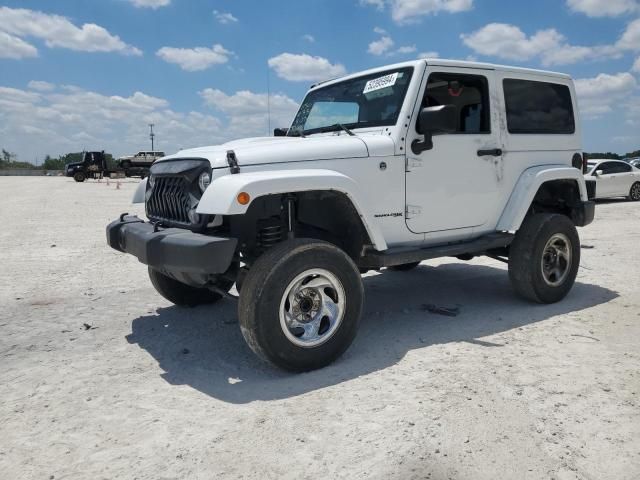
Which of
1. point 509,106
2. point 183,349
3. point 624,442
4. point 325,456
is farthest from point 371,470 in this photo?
point 509,106

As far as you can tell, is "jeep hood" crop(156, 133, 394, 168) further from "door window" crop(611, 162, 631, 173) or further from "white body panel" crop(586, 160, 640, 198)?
"door window" crop(611, 162, 631, 173)

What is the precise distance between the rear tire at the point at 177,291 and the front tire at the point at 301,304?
1802 millimetres

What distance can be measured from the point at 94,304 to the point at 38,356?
1412mm

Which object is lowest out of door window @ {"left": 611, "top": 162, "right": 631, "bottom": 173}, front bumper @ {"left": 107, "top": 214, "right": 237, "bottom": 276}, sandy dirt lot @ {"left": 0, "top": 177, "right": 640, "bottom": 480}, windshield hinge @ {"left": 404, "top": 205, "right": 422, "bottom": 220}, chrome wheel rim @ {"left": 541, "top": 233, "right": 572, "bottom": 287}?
sandy dirt lot @ {"left": 0, "top": 177, "right": 640, "bottom": 480}

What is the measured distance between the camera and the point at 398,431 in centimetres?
265

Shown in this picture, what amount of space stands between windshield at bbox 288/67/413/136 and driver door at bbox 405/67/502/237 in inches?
8.7

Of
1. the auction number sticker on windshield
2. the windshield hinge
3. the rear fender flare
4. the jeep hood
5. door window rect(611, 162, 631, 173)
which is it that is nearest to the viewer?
the jeep hood

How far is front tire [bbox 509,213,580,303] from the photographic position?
15.7 ft

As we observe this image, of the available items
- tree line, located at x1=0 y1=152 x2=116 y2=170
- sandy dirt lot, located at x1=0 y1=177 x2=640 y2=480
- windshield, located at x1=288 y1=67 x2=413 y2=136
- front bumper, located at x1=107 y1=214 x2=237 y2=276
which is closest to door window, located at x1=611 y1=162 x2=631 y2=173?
sandy dirt lot, located at x1=0 y1=177 x2=640 y2=480

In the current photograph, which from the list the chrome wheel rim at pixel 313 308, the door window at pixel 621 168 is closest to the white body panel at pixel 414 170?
the chrome wheel rim at pixel 313 308

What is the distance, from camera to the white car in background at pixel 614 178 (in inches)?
594

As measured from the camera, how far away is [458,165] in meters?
4.33

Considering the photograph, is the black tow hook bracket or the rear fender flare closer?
the black tow hook bracket

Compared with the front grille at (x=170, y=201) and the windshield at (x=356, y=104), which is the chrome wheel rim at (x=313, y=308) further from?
the windshield at (x=356, y=104)
